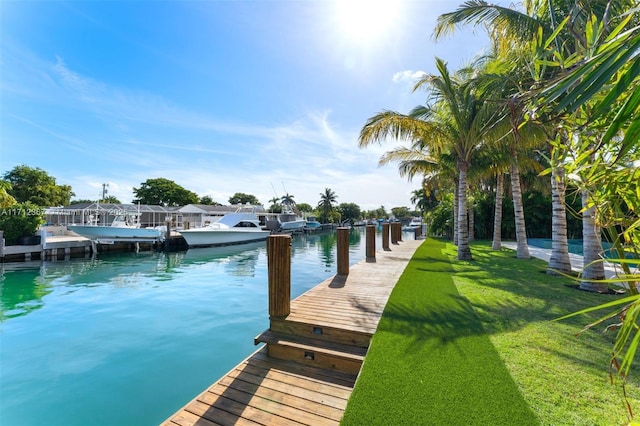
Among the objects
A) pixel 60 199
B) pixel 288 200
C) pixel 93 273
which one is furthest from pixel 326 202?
Answer: pixel 93 273

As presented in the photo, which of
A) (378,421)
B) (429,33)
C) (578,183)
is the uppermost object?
(429,33)

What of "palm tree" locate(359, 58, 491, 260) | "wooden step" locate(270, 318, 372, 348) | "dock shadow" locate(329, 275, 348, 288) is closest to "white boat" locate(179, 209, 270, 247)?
"palm tree" locate(359, 58, 491, 260)

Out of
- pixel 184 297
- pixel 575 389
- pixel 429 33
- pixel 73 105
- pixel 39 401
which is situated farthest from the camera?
pixel 73 105

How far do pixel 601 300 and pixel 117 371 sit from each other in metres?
8.50

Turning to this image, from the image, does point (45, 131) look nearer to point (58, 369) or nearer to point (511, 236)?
point (58, 369)

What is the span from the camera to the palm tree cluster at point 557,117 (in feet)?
3.08

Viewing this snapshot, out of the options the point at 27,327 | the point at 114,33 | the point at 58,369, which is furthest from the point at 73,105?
the point at 58,369

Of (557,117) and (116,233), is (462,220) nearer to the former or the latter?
(557,117)

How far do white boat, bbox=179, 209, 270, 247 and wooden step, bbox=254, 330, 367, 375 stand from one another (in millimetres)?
18858

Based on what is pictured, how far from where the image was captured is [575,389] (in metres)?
2.57

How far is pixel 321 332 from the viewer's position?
12.8 ft

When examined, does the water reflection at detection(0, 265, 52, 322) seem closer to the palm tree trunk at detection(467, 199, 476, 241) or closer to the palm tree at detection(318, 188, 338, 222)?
the palm tree trunk at detection(467, 199, 476, 241)

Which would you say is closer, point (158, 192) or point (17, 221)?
point (17, 221)

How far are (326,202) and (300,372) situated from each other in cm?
5886
